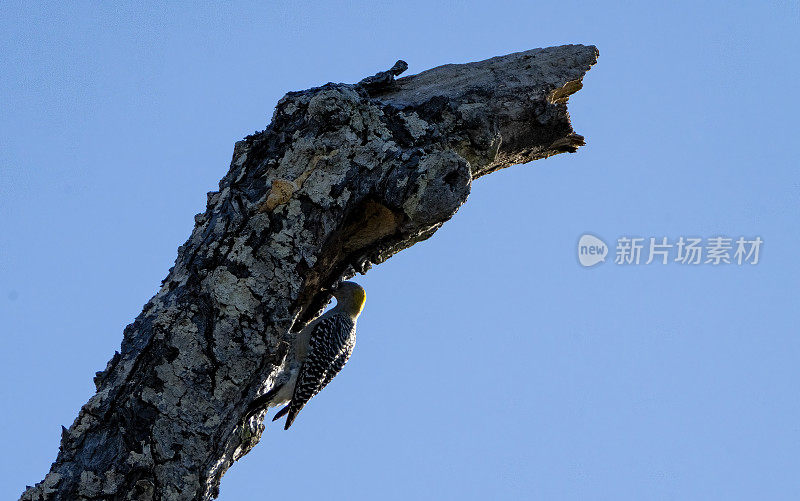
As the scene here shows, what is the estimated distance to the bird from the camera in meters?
5.96

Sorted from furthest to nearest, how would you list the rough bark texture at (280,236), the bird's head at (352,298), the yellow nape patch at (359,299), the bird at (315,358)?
the yellow nape patch at (359,299)
the bird's head at (352,298)
the bird at (315,358)
the rough bark texture at (280,236)

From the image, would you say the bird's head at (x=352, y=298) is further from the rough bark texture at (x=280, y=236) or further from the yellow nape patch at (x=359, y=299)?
the rough bark texture at (x=280, y=236)

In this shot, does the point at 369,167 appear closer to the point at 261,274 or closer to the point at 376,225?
the point at 376,225

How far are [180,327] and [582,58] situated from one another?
274cm

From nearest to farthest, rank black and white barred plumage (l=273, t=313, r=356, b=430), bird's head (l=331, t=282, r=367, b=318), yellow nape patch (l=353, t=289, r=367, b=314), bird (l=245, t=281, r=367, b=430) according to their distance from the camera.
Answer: bird (l=245, t=281, r=367, b=430) < black and white barred plumage (l=273, t=313, r=356, b=430) < bird's head (l=331, t=282, r=367, b=318) < yellow nape patch (l=353, t=289, r=367, b=314)

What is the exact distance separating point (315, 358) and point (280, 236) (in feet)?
7.09

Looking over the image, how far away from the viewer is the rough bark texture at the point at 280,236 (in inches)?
144

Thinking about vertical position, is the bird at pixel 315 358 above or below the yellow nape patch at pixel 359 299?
below

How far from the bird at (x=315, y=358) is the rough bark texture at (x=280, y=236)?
2.78ft

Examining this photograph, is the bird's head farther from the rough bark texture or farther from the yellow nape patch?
the rough bark texture

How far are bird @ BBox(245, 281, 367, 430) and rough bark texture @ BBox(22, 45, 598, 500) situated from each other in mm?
847

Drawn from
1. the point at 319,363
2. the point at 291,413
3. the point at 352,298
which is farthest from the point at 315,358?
the point at 352,298

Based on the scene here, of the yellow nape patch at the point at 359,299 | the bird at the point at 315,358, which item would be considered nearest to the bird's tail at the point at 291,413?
the bird at the point at 315,358

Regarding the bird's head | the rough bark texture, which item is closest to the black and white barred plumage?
the bird's head
